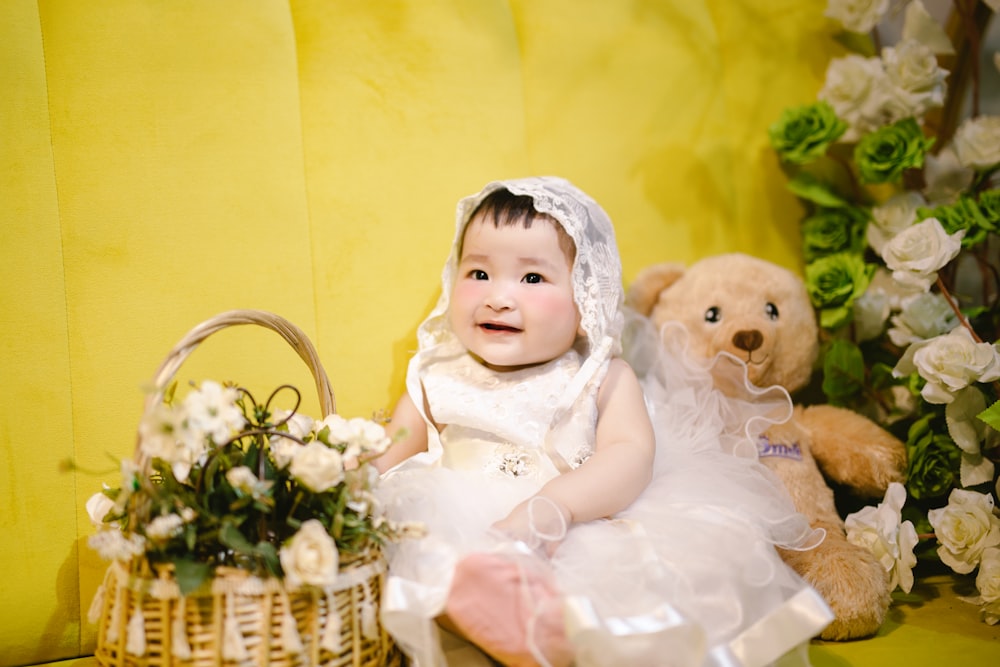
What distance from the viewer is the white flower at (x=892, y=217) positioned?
1560mm

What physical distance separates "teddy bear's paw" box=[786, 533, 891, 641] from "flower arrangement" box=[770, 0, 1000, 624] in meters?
0.09

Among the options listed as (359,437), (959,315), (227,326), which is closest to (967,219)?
(959,315)

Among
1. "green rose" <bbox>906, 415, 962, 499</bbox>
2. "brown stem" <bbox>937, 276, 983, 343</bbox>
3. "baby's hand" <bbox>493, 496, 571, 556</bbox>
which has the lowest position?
"green rose" <bbox>906, 415, 962, 499</bbox>

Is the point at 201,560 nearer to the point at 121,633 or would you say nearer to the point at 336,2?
the point at 121,633

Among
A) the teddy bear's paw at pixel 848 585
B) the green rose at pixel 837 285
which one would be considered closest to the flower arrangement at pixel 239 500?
the teddy bear's paw at pixel 848 585

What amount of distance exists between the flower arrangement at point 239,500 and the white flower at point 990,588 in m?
0.91

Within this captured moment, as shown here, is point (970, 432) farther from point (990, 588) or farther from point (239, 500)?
point (239, 500)

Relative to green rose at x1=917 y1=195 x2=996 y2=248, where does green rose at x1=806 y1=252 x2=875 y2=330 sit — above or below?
below

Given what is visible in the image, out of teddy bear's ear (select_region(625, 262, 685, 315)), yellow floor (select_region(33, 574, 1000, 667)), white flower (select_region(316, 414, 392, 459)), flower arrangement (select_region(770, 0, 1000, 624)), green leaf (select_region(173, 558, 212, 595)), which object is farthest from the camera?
teddy bear's ear (select_region(625, 262, 685, 315))

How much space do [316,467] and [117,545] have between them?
0.23 metres

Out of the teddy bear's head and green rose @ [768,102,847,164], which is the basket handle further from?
green rose @ [768,102,847,164]

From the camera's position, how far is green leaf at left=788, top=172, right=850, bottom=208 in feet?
5.35

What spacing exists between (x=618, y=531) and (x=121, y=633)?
618 mm

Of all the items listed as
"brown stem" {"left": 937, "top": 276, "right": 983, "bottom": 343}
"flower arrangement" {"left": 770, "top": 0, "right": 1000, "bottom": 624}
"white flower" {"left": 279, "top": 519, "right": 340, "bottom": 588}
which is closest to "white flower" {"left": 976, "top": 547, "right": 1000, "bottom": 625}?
"flower arrangement" {"left": 770, "top": 0, "right": 1000, "bottom": 624}
